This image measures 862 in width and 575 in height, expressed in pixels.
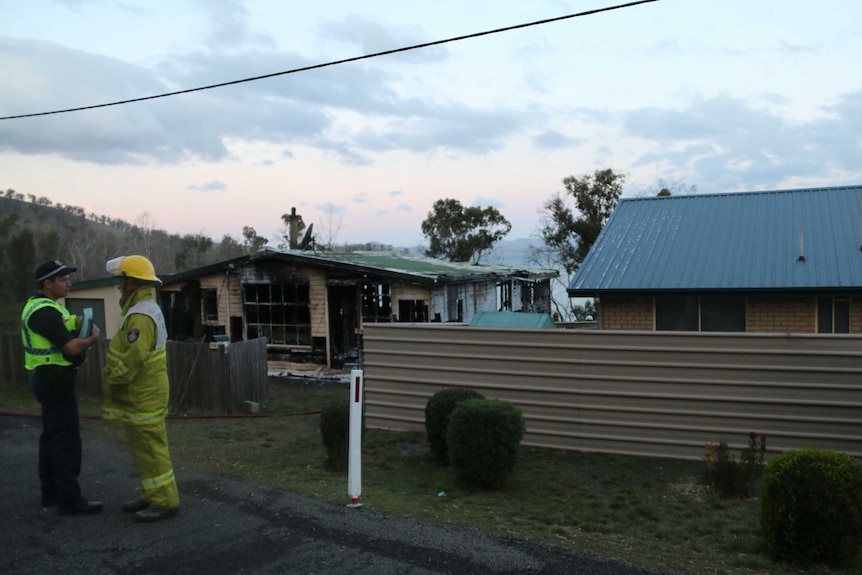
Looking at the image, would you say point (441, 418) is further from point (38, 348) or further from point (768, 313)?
point (768, 313)

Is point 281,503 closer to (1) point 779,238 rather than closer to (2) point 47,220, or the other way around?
(1) point 779,238

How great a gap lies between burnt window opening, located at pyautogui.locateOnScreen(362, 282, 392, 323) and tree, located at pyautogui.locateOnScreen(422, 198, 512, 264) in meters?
19.2

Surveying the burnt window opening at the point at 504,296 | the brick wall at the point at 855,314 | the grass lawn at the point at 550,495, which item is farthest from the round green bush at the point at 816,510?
the burnt window opening at the point at 504,296

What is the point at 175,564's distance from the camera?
469 centimetres

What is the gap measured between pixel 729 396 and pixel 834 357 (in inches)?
44.9

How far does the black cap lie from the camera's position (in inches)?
233

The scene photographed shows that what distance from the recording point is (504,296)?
22656 millimetres

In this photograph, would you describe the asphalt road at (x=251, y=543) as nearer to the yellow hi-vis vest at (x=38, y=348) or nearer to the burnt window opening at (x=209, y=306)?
the yellow hi-vis vest at (x=38, y=348)

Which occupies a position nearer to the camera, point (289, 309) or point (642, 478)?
point (642, 478)

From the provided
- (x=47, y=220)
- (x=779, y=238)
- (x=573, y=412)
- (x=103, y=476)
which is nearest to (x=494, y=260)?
(x=779, y=238)

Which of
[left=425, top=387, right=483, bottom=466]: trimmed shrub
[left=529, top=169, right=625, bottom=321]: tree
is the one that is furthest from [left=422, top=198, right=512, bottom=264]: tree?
[left=425, top=387, right=483, bottom=466]: trimmed shrub

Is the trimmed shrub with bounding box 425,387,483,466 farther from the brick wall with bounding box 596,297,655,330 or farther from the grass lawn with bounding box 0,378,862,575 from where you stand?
the brick wall with bounding box 596,297,655,330

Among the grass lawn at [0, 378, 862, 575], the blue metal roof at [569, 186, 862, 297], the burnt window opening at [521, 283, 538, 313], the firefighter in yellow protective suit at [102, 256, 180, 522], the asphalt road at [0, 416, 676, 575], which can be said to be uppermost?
the blue metal roof at [569, 186, 862, 297]

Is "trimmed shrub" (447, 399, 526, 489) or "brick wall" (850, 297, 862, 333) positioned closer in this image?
"trimmed shrub" (447, 399, 526, 489)
